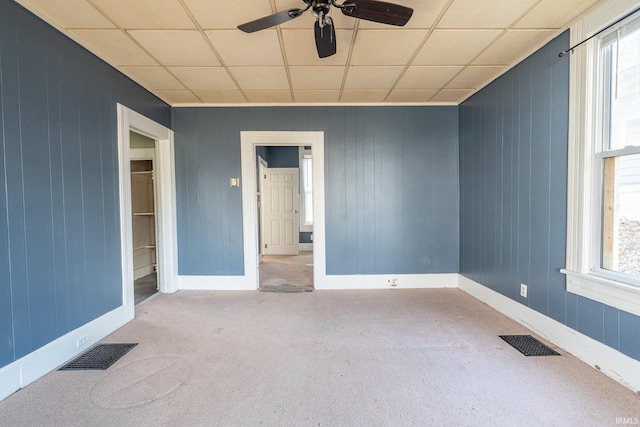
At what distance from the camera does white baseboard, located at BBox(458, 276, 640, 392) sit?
1.69 meters

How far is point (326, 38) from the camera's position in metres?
1.80

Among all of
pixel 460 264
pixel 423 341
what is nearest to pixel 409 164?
pixel 460 264

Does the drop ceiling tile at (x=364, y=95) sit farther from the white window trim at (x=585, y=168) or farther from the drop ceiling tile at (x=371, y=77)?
the white window trim at (x=585, y=168)

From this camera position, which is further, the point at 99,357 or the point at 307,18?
the point at 99,357

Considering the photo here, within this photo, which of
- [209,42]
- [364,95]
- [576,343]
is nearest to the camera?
[576,343]

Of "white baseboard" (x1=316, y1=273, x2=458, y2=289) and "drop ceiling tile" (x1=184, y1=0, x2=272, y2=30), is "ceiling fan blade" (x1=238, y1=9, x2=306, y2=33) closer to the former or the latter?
"drop ceiling tile" (x1=184, y1=0, x2=272, y2=30)

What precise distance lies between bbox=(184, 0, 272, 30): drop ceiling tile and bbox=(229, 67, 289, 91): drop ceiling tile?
2.18 feet

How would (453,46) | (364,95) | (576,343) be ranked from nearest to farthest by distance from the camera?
(576,343)
(453,46)
(364,95)

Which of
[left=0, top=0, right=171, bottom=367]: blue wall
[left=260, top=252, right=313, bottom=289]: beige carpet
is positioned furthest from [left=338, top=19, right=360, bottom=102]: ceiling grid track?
[left=260, top=252, right=313, bottom=289]: beige carpet

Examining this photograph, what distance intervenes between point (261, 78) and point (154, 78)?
1118 mm

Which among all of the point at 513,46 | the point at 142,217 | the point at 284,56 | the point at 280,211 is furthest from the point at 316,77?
the point at 280,211

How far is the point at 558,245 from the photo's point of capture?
219cm

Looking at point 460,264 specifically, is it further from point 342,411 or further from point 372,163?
point 342,411

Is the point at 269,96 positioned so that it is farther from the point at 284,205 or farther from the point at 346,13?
the point at 284,205
